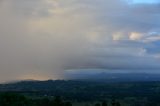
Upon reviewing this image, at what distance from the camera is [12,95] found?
14850 cm

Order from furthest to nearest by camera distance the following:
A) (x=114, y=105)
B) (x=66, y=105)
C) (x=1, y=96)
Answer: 1. (x=114, y=105)
2. (x=1, y=96)
3. (x=66, y=105)

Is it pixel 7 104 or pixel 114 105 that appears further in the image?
pixel 114 105

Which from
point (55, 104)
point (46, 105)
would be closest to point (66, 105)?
point (55, 104)

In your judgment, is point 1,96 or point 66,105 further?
point 1,96

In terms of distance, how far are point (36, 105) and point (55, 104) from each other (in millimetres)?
23046

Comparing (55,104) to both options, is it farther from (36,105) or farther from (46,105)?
(36,105)

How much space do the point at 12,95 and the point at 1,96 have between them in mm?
4139

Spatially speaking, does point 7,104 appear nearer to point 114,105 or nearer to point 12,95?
point 12,95

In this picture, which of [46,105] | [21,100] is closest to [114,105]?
[46,105]

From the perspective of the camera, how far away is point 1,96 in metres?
148

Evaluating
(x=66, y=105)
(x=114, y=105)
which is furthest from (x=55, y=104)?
(x=114, y=105)

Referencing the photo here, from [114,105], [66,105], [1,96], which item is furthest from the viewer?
[114,105]

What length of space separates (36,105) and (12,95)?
54.8ft

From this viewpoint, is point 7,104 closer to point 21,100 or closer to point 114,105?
point 21,100
